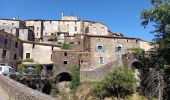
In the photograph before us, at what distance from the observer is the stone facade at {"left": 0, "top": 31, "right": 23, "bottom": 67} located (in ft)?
208

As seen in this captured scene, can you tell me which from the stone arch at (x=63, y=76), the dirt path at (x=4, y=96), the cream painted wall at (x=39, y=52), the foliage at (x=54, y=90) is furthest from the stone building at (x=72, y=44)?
the dirt path at (x=4, y=96)

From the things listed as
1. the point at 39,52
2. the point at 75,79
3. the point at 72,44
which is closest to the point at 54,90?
the point at 75,79

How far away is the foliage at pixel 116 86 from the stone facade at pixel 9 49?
21.6 meters

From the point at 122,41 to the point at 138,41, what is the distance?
413 centimetres

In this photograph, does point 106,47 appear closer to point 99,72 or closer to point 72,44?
point 72,44

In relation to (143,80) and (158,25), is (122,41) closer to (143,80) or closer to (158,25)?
(143,80)

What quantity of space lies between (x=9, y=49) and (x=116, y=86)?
25486mm

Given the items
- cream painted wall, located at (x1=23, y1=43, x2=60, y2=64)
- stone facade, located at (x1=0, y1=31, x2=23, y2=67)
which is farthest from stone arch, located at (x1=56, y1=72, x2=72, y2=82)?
stone facade, located at (x1=0, y1=31, x2=23, y2=67)

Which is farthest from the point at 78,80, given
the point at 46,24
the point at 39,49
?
the point at 46,24

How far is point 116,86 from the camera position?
48875 millimetres

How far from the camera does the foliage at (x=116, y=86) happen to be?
48.6m

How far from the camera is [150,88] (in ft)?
155

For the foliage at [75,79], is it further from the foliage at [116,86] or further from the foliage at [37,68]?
the foliage at [116,86]

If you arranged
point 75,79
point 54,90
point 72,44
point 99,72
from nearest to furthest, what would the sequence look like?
point 54,90 < point 99,72 < point 75,79 < point 72,44
